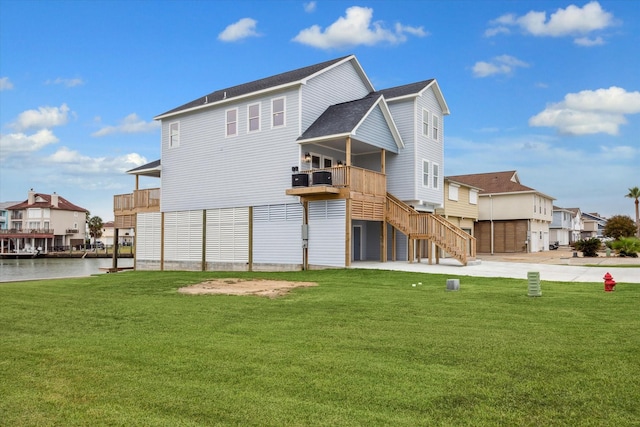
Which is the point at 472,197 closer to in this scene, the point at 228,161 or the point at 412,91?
the point at 412,91

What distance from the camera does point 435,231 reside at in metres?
22.8

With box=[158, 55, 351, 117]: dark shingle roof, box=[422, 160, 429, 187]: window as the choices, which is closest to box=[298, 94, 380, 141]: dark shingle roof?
box=[158, 55, 351, 117]: dark shingle roof

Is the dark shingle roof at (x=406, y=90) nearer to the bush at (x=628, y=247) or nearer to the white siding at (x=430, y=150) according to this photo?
the white siding at (x=430, y=150)

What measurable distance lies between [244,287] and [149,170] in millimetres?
17860

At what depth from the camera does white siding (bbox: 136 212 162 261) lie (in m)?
30.4

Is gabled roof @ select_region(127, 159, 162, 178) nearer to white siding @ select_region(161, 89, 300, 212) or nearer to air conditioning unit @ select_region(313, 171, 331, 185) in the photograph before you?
white siding @ select_region(161, 89, 300, 212)

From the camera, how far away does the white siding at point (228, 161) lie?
24.3 metres

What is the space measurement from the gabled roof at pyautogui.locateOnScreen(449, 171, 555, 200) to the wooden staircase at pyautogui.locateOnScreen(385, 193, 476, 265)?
2096 cm

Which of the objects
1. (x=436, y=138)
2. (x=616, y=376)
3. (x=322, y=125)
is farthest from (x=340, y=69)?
(x=616, y=376)

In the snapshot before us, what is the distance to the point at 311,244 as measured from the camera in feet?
75.9

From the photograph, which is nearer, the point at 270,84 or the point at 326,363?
the point at 326,363

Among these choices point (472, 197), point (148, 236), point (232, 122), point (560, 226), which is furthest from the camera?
point (560, 226)

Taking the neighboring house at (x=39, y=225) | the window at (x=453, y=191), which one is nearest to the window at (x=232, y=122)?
the window at (x=453, y=191)

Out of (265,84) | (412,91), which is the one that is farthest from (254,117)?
(412,91)
